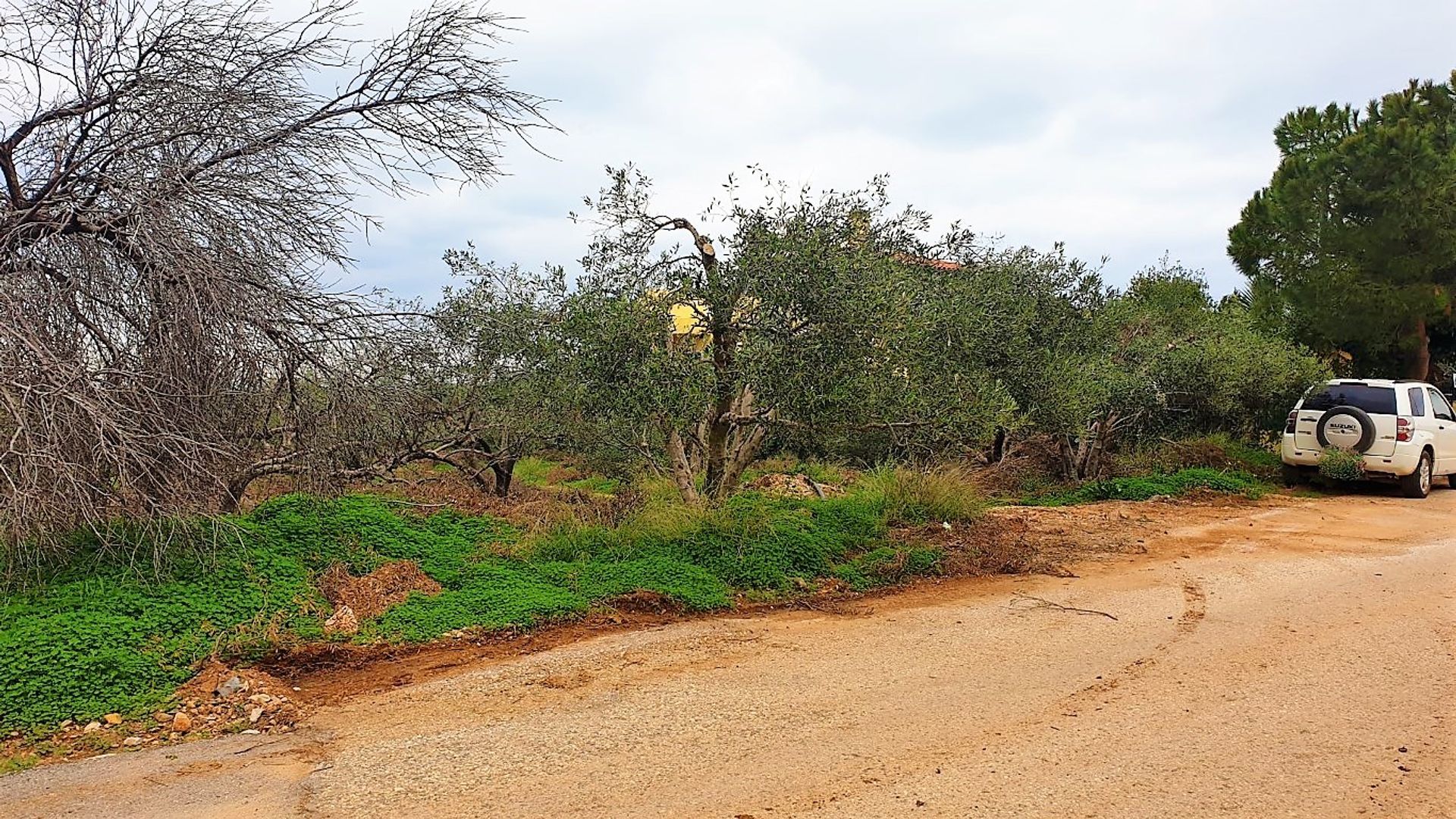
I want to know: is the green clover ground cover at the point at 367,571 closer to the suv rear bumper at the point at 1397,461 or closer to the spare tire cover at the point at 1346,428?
the spare tire cover at the point at 1346,428

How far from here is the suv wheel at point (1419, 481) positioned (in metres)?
14.0

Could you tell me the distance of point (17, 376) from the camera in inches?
216

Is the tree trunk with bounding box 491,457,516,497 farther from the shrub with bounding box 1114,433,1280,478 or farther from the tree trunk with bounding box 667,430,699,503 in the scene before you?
the shrub with bounding box 1114,433,1280,478

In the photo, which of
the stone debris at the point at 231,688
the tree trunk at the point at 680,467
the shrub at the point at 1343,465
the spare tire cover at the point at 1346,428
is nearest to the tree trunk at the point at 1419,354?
the spare tire cover at the point at 1346,428

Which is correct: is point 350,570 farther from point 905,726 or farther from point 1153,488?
point 1153,488

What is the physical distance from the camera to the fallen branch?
7.39 metres

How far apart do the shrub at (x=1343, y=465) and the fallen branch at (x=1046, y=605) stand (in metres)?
8.84

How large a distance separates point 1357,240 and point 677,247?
14338 millimetres

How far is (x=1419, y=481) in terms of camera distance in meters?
14.1

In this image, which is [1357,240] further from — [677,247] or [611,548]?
[611,548]

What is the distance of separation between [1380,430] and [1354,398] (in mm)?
666

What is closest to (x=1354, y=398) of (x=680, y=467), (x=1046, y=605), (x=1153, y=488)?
(x=1153, y=488)

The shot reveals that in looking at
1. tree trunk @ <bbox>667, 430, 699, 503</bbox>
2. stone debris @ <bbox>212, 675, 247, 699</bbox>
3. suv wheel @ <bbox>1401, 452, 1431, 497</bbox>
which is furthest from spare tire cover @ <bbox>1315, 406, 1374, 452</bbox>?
stone debris @ <bbox>212, 675, 247, 699</bbox>

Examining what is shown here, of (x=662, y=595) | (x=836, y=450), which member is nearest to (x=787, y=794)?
(x=662, y=595)
